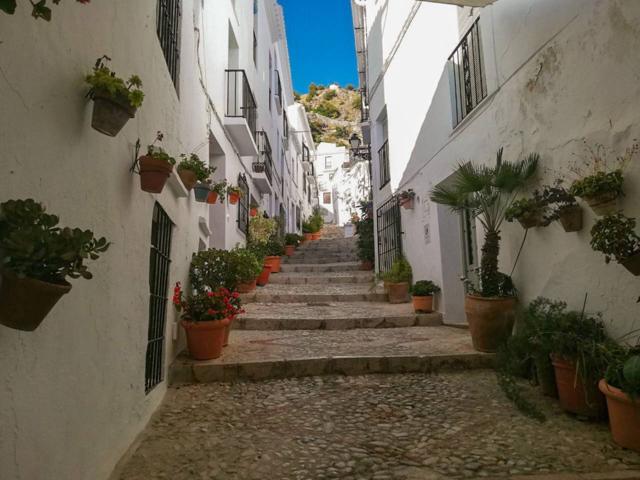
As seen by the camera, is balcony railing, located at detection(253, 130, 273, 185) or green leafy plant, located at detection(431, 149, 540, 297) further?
balcony railing, located at detection(253, 130, 273, 185)

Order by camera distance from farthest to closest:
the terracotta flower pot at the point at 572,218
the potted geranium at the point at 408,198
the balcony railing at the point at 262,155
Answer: the balcony railing at the point at 262,155 < the potted geranium at the point at 408,198 < the terracotta flower pot at the point at 572,218

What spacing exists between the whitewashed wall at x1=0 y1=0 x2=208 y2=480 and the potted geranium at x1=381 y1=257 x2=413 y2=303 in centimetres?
469

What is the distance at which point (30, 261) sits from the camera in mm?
1177

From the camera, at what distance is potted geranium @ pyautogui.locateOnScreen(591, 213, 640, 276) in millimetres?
2396

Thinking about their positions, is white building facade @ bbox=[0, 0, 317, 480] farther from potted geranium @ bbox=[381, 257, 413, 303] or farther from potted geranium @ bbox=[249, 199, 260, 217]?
potted geranium @ bbox=[249, 199, 260, 217]

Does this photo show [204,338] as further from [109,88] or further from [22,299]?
[22,299]

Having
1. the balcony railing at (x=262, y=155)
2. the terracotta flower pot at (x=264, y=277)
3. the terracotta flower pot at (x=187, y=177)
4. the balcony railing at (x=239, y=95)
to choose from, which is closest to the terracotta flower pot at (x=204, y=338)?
the terracotta flower pot at (x=187, y=177)

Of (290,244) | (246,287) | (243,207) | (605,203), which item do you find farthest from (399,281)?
(290,244)

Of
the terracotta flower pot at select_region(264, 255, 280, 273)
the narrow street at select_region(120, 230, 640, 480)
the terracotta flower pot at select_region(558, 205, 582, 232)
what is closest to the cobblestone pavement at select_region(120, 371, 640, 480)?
the narrow street at select_region(120, 230, 640, 480)

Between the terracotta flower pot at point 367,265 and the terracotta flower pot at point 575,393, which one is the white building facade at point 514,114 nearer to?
the terracotta flower pot at point 575,393

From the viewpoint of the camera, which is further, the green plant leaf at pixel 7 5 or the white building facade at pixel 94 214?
the white building facade at pixel 94 214

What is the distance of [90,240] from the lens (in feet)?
4.46

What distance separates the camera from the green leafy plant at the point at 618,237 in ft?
7.88

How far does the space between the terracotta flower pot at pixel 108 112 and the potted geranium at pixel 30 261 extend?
738 millimetres
